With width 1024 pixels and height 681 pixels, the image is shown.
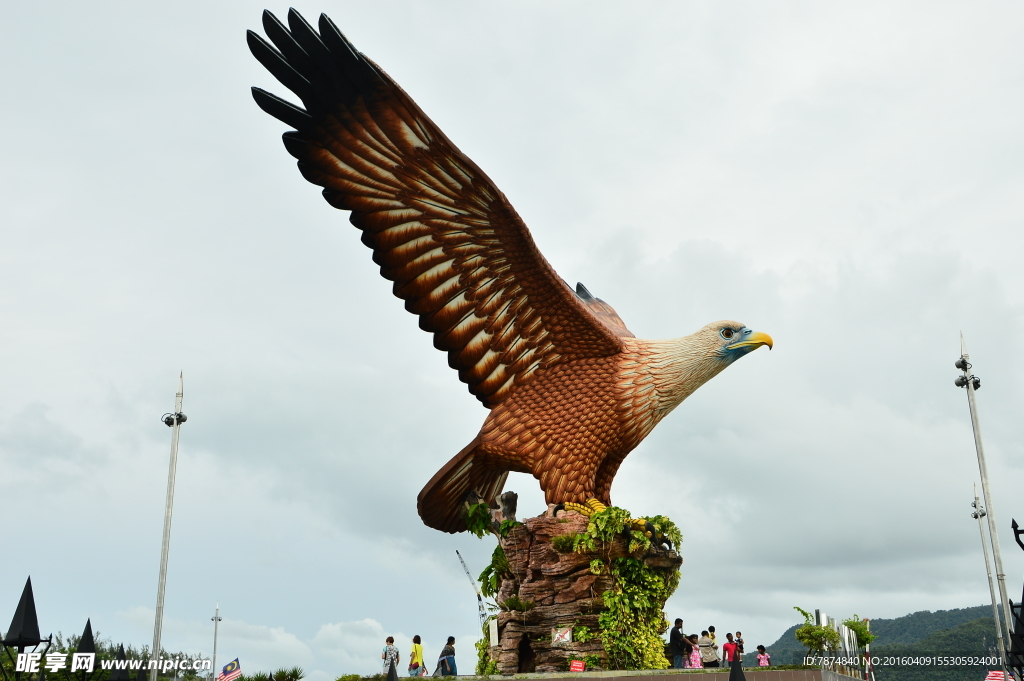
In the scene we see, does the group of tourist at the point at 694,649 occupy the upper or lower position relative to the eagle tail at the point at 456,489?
lower

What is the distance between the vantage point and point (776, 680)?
10.6 metres

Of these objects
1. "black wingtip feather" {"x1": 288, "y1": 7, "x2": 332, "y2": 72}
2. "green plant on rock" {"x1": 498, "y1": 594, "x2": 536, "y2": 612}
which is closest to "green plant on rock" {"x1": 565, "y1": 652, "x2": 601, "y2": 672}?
"green plant on rock" {"x1": 498, "y1": 594, "x2": 536, "y2": 612}

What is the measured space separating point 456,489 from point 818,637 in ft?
19.8

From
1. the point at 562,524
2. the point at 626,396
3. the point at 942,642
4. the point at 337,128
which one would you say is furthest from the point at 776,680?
the point at 942,642

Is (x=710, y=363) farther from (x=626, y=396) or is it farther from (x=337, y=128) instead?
(x=337, y=128)

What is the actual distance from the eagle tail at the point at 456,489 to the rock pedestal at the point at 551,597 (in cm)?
142

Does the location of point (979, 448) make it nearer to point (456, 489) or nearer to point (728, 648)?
point (728, 648)

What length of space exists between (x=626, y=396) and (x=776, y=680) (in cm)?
427

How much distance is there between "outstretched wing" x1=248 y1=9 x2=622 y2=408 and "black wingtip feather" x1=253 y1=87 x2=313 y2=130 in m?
0.01

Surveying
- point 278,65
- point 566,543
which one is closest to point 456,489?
point 566,543

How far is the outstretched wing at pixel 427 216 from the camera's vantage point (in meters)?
10.9

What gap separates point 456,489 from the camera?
1327 cm

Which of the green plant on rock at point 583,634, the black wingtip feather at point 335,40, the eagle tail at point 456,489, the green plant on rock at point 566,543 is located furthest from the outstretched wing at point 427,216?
the green plant on rock at point 583,634

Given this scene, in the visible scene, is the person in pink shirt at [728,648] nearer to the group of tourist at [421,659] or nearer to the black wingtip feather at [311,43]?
the group of tourist at [421,659]
